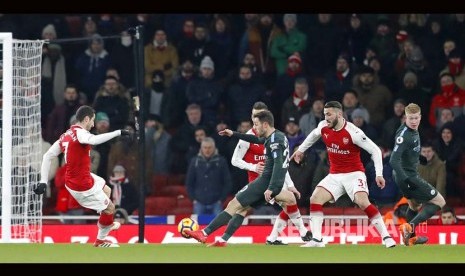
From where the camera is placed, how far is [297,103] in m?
24.8

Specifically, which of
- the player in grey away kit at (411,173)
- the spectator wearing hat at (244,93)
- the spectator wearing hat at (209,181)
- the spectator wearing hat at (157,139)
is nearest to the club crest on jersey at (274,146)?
the player in grey away kit at (411,173)

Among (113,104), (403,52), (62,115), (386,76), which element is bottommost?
(62,115)

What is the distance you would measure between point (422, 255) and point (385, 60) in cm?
912

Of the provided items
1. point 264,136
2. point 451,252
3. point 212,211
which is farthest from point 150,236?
point 451,252

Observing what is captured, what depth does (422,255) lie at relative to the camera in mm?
17516

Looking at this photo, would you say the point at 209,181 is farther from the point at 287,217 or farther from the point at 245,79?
the point at 287,217

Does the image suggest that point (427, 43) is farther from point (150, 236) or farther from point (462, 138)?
point (150, 236)

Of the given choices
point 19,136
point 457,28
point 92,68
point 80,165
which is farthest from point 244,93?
point 80,165

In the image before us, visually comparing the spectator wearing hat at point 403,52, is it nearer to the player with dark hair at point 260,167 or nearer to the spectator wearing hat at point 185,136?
the spectator wearing hat at point 185,136

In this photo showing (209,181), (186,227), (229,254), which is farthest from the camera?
(209,181)

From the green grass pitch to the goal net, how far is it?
65.1 inches

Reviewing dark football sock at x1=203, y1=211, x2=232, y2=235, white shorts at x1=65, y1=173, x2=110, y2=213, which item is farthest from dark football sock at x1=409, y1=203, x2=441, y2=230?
white shorts at x1=65, y1=173, x2=110, y2=213

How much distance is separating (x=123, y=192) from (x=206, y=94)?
2.55 m

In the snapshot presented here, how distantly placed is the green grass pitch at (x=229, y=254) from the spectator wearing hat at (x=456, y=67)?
6.14 metres
